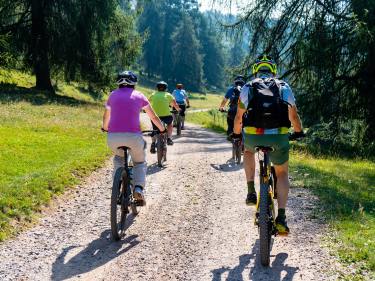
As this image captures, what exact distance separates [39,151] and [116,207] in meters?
7.56

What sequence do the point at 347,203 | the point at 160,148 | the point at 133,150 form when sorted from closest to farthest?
the point at 133,150 < the point at 347,203 < the point at 160,148

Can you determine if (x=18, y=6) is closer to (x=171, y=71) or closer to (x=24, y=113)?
(x=24, y=113)

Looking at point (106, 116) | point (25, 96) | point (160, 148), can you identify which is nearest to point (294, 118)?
point (106, 116)

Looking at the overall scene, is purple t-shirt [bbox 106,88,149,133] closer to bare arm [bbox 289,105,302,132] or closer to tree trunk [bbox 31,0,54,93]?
bare arm [bbox 289,105,302,132]

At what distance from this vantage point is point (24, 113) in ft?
67.8

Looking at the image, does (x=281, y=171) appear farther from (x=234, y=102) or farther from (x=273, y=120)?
(x=234, y=102)

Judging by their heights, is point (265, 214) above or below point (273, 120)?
below

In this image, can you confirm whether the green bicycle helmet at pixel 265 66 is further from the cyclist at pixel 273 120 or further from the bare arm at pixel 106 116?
the bare arm at pixel 106 116

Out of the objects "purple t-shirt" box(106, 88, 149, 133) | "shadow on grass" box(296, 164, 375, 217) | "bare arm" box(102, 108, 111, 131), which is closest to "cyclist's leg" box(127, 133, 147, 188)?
→ "purple t-shirt" box(106, 88, 149, 133)

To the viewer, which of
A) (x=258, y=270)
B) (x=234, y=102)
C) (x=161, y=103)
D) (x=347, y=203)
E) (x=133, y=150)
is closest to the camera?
(x=258, y=270)

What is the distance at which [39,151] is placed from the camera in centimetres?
1299

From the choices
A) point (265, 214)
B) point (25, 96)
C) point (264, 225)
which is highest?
point (25, 96)

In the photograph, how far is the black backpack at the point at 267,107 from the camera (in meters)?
5.30

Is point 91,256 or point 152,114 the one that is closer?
point 91,256
